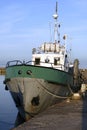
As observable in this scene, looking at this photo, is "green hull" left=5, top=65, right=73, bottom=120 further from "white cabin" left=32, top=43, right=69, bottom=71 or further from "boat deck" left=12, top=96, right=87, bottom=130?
"white cabin" left=32, top=43, right=69, bottom=71

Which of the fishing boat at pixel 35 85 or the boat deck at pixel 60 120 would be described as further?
the fishing boat at pixel 35 85

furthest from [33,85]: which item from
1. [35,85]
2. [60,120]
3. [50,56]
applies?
[50,56]

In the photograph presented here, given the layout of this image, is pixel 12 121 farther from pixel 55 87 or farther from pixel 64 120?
pixel 64 120

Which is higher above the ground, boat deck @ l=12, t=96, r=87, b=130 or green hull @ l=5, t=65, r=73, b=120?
green hull @ l=5, t=65, r=73, b=120

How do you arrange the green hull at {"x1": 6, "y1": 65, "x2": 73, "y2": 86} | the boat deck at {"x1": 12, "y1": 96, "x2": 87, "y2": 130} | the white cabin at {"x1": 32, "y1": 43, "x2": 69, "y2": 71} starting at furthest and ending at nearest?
the white cabin at {"x1": 32, "y1": 43, "x2": 69, "y2": 71}
the green hull at {"x1": 6, "y1": 65, "x2": 73, "y2": 86}
the boat deck at {"x1": 12, "y1": 96, "x2": 87, "y2": 130}

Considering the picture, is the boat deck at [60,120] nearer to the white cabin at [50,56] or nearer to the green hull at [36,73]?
the green hull at [36,73]

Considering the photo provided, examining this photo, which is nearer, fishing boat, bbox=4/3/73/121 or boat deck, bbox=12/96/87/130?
boat deck, bbox=12/96/87/130

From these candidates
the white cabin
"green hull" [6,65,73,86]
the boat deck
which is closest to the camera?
the boat deck

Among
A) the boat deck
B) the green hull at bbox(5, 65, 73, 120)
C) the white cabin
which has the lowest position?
the boat deck

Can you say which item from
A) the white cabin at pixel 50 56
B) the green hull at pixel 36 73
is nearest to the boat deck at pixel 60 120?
the green hull at pixel 36 73

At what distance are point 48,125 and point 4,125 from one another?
477 cm

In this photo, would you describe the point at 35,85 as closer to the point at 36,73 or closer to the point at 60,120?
the point at 36,73

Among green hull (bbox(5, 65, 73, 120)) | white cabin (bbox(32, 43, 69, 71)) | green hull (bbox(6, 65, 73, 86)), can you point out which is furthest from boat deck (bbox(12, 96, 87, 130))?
white cabin (bbox(32, 43, 69, 71))

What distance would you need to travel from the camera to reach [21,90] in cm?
1473
